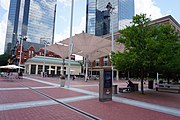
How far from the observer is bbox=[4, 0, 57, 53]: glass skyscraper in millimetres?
97438

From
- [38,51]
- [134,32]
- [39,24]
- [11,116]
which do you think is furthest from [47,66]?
[11,116]

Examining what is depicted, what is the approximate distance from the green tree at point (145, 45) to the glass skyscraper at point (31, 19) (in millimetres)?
86152

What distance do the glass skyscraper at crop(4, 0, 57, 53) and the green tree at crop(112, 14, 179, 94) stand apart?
86.2 metres

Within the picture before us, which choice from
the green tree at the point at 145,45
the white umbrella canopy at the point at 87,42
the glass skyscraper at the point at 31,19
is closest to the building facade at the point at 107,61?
the white umbrella canopy at the point at 87,42

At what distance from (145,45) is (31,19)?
96.6 meters

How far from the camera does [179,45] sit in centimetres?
1561

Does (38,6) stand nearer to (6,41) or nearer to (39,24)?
(39,24)

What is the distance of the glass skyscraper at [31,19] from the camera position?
9744 cm

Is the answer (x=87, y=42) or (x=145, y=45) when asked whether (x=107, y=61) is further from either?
(x=145, y=45)

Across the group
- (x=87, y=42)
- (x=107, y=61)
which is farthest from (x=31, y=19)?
(x=87, y=42)

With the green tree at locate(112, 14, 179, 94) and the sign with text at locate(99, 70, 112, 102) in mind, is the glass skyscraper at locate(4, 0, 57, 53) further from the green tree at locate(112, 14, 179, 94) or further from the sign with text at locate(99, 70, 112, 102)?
the sign with text at locate(99, 70, 112, 102)

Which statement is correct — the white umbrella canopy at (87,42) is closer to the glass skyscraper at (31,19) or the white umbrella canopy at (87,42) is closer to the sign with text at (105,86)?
the sign with text at (105,86)

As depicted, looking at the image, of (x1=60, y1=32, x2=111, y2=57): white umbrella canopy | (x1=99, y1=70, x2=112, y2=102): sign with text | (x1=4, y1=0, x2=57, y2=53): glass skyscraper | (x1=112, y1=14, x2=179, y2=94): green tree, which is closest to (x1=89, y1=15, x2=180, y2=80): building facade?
(x1=60, y1=32, x2=111, y2=57): white umbrella canopy

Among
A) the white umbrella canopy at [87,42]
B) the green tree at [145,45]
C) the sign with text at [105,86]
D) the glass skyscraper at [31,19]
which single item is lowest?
the sign with text at [105,86]
